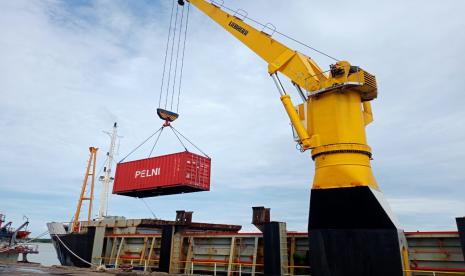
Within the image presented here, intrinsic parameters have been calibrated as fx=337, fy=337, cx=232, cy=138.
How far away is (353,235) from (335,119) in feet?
15.0

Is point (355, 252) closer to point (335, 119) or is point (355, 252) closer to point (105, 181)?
point (335, 119)

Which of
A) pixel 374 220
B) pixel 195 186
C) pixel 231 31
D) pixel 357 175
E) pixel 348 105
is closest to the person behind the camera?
pixel 374 220

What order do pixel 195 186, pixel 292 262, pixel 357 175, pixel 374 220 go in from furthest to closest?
pixel 195 186 → pixel 292 262 → pixel 357 175 → pixel 374 220

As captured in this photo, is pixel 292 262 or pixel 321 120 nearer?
pixel 321 120

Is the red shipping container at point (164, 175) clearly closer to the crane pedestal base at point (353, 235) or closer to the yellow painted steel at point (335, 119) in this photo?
the yellow painted steel at point (335, 119)

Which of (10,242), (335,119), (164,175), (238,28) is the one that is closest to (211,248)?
(164,175)

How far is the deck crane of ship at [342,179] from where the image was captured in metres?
11.9

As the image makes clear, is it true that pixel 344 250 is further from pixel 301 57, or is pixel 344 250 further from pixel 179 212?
pixel 179 212

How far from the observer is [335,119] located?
13.8m

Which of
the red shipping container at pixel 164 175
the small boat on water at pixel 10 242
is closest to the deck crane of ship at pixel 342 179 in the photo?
the red shipping container at pixel 164 175

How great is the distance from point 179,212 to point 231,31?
36.6 ft

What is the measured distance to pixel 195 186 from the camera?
75.3ft

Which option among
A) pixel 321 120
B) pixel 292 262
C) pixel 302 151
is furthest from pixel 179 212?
pixel 321 120

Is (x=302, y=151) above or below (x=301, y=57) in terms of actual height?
below
